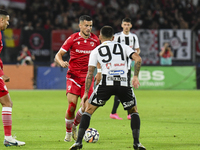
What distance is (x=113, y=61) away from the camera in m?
6.03

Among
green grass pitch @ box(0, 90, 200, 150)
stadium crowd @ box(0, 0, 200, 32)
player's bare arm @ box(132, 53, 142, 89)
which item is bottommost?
green grass pitch @ box(0, 90, 200, 150)

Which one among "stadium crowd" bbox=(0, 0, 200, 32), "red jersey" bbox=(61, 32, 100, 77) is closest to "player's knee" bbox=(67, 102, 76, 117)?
"red jersey" bbox=(61, 32, 100, 77)

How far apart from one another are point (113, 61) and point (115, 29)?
18959 millimetres

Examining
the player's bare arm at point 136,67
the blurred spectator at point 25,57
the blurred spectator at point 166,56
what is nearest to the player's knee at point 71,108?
the player's bare arm at point 136,67

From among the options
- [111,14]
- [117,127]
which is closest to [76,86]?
[117,127]

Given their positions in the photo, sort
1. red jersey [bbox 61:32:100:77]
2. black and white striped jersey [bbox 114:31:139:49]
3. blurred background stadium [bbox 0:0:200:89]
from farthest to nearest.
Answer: blurred background stadium [bbox 0:0:200:89]
black and white striped jersey [bbox 114:31:139:49]
red jersey [bbox 61:32:100:77]

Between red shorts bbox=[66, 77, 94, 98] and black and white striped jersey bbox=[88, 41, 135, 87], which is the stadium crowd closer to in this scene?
red shorts bbox=[66, 77, 94, 98]

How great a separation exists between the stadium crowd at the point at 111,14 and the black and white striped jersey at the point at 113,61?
1829 centimetres

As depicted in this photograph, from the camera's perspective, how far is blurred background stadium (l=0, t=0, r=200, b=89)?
2161cm

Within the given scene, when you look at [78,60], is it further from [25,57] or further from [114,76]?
[25,57]

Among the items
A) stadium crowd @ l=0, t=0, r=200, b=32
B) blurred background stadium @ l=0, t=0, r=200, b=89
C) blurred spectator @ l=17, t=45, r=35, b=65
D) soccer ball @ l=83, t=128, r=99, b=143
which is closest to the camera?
soccer ball @ l=83, t=128, r=99, b=143

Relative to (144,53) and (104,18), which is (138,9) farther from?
(144,53)

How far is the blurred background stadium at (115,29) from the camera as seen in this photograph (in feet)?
70.9

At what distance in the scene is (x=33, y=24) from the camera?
25625mm
